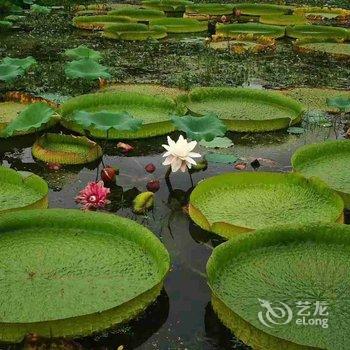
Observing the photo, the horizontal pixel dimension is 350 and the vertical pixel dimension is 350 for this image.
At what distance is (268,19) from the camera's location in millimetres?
8688

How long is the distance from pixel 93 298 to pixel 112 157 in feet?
5.31

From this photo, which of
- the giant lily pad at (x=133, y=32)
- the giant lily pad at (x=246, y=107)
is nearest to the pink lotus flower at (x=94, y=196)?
the giant lily pad at (x=246, y=107)

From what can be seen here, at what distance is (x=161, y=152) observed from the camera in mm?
3805

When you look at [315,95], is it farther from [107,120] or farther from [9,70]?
[9,70]

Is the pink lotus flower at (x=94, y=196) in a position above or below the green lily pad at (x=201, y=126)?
below

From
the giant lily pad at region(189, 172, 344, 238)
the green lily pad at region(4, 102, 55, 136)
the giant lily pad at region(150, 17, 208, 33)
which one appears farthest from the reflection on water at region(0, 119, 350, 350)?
the giant lily pad at region(150, 17, 208, 33)

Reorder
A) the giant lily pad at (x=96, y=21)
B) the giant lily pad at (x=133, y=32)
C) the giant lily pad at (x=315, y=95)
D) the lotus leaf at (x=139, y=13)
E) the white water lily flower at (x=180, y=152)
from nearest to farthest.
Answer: the white water lily flower at (x=180, y=152) → the giant lily pad at (x=315, y=95) → the giant lily pad at (x=133, y=32) → the giant lily pad at (x=96, y=21) → the lotus leaf at (x=139, y=13)

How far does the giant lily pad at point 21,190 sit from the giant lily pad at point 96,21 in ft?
16.8

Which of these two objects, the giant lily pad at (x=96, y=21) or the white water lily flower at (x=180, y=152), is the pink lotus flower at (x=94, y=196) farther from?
the giant lily pad at (x=96, y=21)

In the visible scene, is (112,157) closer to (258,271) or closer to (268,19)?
(258,271)

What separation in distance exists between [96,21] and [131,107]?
14.3 feet

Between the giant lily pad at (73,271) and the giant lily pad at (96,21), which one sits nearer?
the giant lily pad at (73,271)

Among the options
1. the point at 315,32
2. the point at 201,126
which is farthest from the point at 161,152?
the point at 315,32

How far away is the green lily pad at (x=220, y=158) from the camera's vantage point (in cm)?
362
